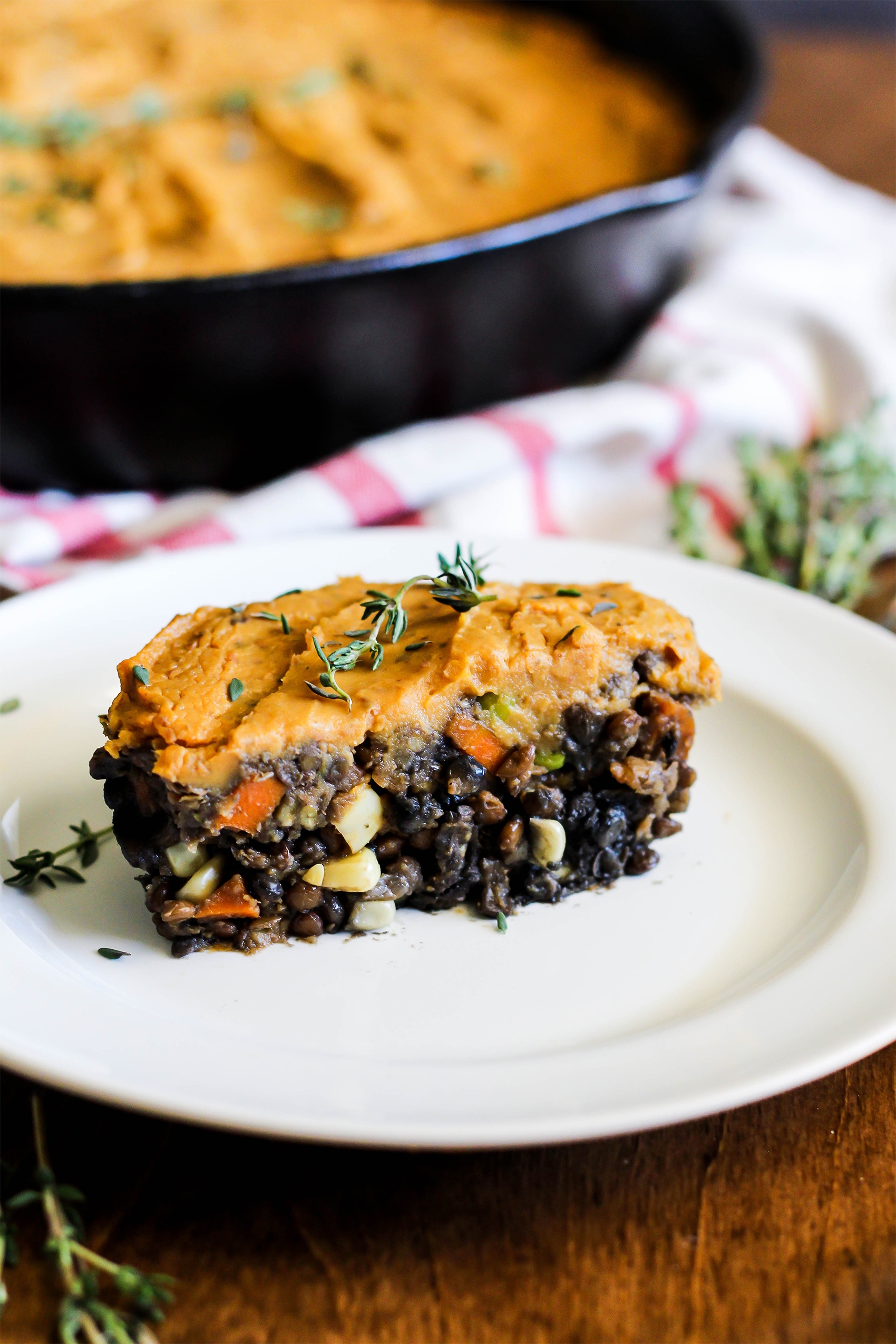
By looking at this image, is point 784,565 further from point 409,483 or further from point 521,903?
point 521,903

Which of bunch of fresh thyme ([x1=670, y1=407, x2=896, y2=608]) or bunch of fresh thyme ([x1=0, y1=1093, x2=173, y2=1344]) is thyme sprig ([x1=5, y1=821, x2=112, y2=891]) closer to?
bunch of fresh thyme ([x1=0, y1=1093, x2=173, y2=1344])

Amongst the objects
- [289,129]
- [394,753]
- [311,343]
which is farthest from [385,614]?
[289,129]

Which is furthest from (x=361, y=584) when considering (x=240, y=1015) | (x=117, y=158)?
(x=117, y=158)

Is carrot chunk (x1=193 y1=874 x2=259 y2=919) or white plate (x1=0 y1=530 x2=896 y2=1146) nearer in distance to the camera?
white plate (x1=0 y1=530 x2=896 y2=1146)

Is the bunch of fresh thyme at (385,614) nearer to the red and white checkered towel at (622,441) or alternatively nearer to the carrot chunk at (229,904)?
the carrot chunk at (229,904)

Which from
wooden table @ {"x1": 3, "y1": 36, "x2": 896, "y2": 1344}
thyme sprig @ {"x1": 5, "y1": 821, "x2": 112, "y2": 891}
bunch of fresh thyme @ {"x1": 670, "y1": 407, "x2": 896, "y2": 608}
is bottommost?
bunch of fresh thyme @ {"x1": 670, "y1": 407, "x2": 896, "y2": 608}

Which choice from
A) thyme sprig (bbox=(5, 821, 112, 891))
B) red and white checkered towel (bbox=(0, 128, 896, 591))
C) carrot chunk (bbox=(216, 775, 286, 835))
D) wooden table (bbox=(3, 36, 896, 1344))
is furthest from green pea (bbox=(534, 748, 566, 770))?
red and white checkered towel (bbox=(0, 128, 896, 591))

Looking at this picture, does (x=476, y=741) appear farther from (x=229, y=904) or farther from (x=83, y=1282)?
(x=83, y=1282)
